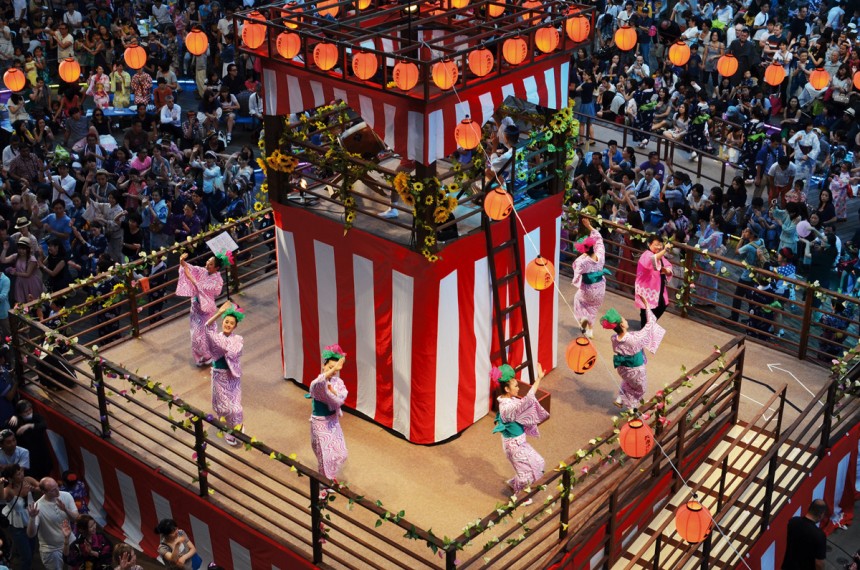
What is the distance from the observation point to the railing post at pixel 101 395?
1252 cm

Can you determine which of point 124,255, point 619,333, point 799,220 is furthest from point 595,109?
point 619,333

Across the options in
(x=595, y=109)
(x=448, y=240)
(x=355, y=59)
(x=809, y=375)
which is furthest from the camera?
(x=595, y=109)

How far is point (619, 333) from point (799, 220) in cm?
→ 622

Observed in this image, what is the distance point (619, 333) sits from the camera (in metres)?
12.3

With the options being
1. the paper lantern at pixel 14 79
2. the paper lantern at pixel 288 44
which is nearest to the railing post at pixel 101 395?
the paper lantern at pixel 288 44

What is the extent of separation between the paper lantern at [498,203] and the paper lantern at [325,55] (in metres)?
2.01

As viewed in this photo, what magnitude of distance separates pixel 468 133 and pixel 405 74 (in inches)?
31.8

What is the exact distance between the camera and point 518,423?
11.4 m

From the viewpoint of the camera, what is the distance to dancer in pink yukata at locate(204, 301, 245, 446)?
12.1 m

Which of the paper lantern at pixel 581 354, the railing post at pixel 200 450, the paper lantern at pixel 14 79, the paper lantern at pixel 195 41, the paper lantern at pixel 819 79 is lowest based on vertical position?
the railing post at pixel 200 450

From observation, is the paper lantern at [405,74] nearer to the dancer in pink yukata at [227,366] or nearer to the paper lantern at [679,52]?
the dancer in pink yukata at [227,366]

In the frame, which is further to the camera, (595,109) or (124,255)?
(595,109)

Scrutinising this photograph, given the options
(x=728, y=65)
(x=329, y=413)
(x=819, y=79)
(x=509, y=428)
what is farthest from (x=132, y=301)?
(x=819, y=79)

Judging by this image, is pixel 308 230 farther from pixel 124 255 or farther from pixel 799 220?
pixel 799 220
